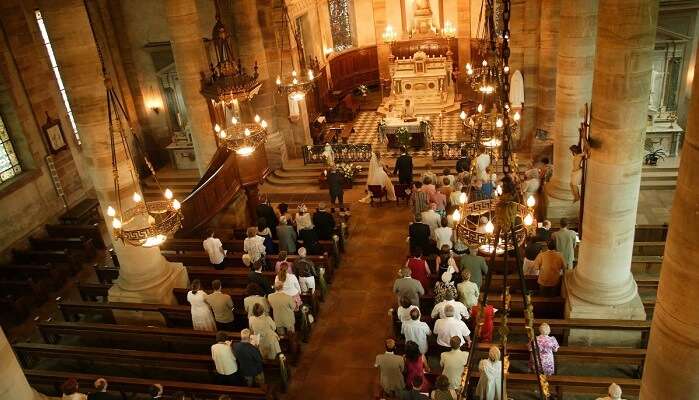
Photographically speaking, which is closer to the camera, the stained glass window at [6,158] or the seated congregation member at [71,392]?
the seated congregation member at [71,392]

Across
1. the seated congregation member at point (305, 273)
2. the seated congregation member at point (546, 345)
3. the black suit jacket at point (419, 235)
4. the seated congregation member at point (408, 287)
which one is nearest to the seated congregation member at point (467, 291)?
the seated congregation member at point (408, 287)

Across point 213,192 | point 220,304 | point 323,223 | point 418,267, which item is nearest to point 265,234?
point 323,223

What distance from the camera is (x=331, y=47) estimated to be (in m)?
29.1

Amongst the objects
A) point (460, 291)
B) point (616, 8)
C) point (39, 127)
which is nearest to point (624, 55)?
point (616, 8)

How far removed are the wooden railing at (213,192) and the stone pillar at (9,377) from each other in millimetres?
6926

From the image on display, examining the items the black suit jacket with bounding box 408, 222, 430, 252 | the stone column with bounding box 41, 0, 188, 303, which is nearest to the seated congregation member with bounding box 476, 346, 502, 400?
the black suit jacket with bounding box 408, 222, 430, 252

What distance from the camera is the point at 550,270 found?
11484 millimetres

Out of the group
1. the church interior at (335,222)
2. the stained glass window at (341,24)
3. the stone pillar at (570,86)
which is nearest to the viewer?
the church interior at (335,222)

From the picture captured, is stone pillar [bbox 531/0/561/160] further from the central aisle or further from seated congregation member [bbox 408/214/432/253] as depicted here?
seated congregation member [bbox 408/214/432/253]

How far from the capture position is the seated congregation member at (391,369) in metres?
9.27

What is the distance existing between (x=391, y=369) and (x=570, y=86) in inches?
309

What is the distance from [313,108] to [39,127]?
10.8m

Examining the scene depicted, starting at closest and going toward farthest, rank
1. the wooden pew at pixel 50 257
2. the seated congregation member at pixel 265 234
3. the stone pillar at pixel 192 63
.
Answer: the seated congregation member at pixel 265 234
the stone pillar at pixel 192 63
the wooden pew at pixel 50 257

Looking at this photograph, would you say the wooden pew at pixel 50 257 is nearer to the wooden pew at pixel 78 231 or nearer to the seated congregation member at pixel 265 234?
the wooden pew at pixel 78 231
